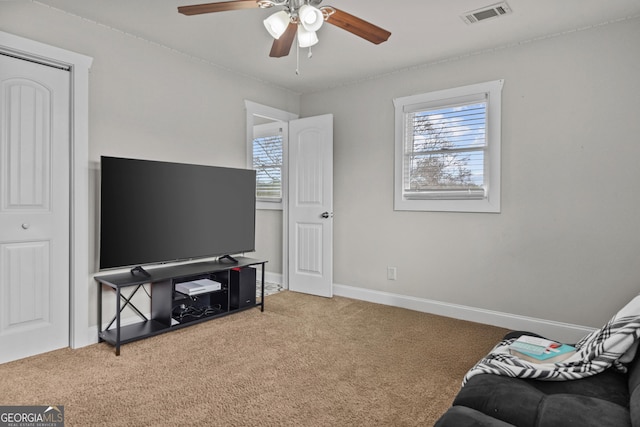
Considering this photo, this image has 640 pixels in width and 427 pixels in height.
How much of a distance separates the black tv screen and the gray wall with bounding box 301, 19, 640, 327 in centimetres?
156

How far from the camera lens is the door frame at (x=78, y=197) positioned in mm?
2920

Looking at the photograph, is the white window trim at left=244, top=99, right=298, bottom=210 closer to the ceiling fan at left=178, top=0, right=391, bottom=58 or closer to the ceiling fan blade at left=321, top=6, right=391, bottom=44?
the ceiling fan at left=178, top=0, right=391, bottom=58

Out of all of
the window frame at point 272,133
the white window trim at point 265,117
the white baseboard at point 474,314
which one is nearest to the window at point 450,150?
the white baseboard at point 474,314

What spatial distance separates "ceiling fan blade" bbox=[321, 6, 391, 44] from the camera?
6.88 ft

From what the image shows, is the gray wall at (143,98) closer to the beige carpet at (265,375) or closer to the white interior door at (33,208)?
the white interior door at (33,208)

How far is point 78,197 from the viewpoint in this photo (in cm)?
295

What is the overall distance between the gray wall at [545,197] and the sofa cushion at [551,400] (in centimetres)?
193

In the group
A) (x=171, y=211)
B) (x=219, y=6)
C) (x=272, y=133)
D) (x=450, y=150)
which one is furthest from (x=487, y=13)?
(x=272, y=133)

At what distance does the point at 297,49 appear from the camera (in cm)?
348

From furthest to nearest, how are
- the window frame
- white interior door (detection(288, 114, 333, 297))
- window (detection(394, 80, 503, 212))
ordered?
the window frame → white interior door (detection(288, 114, 333, 297)) → window (detection(394, 80, 503, 212))

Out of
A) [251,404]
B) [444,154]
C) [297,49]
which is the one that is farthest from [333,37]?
[251,404]

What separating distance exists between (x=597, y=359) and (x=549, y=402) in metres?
0.37

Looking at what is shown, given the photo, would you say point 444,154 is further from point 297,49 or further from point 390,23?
point 297,49

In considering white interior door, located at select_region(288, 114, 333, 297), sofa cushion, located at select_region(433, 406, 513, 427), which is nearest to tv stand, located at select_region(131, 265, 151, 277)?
white interior door, located at select_region(288, 114, 333, 297)
